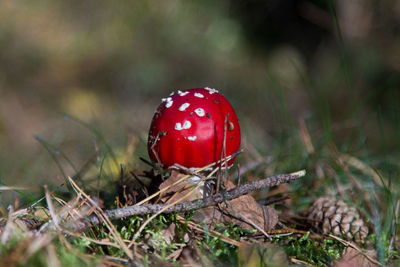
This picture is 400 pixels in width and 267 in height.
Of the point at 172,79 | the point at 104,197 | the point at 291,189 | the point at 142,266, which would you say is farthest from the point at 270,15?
the point at 142,266

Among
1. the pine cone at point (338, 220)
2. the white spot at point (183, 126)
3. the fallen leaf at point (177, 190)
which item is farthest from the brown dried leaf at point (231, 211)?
the pine cone at point (338, 220)

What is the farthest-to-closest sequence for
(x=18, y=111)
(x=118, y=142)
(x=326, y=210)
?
(x=18, y=111) → (x=118, y=142) → (x=326, y=210)

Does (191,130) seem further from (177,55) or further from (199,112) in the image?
(177,55)

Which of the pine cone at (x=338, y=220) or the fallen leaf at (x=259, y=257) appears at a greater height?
the fallen leaf at (x=259, y=257)

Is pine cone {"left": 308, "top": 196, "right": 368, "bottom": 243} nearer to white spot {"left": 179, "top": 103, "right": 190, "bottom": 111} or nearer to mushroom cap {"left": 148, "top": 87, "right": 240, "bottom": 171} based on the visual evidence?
mushroom cap {"left": 148, "top": 87, "right": 240, "bottom": 171}

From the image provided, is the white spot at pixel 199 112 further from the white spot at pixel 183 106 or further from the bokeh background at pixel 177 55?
the bokeh background at pixel 177 55

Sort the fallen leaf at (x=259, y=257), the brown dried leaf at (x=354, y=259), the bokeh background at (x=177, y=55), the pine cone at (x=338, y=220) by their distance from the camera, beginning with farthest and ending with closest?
the bokeh background at (x=177, y=55) → the pine cone at (x=338, y=220) → the brown dried leaf at (x=354, y=259) → the fallen leaf at (x=259, y=257)

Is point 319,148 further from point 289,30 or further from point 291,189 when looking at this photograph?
point 289,30
